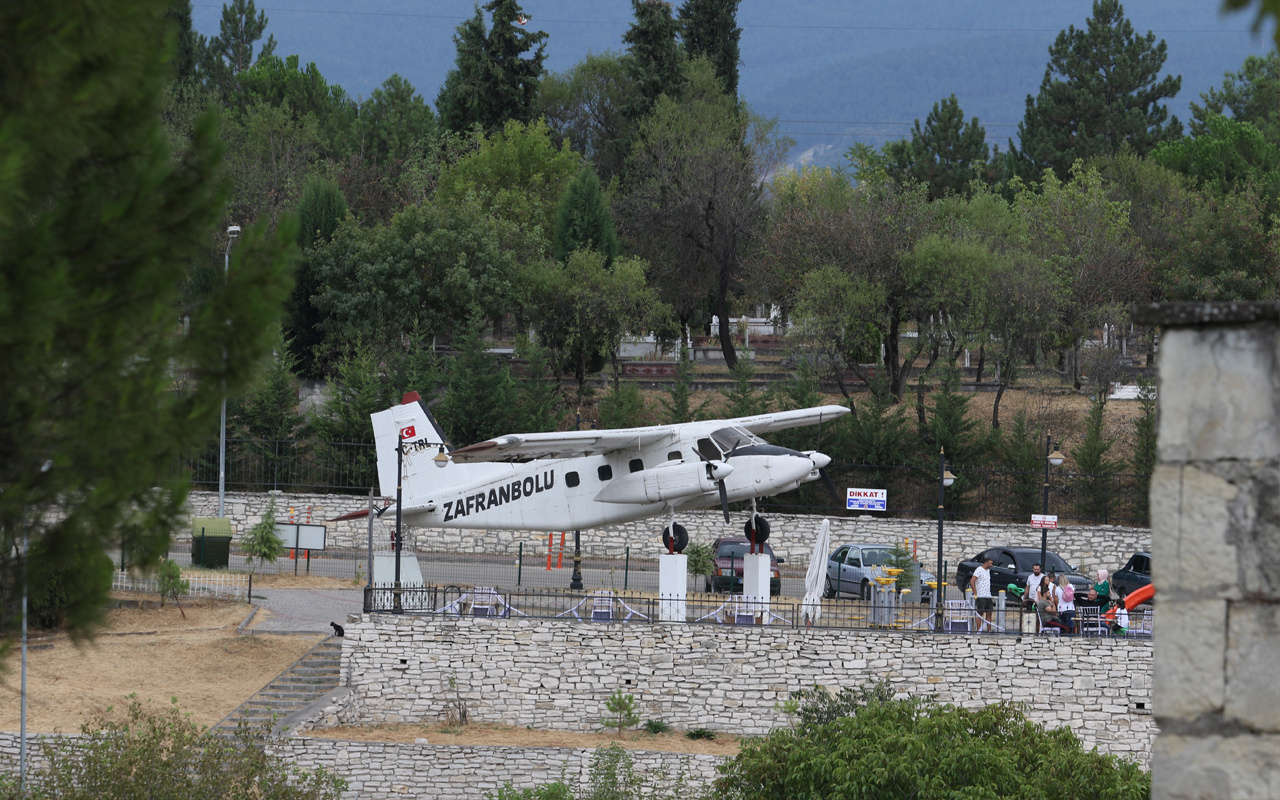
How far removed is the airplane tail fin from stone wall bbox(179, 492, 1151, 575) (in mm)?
4916

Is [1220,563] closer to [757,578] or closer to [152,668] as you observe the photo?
[757,578]

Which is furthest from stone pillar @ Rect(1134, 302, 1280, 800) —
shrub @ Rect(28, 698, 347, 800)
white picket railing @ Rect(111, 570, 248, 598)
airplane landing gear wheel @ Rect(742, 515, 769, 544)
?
white picket railing @ Rect(111, 570, 248, 598)

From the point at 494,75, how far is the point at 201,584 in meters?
38.7

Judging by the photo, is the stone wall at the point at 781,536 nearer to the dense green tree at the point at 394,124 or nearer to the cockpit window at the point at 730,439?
the cockpit window at the point at 730,439

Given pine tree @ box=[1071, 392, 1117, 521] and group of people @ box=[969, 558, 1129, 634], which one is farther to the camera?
pine tree @ box=[1071, 392, 1117, 521]

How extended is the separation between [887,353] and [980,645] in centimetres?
2447

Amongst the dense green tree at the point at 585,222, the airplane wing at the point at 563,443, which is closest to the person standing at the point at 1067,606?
the airplane wing at the point at 563,443

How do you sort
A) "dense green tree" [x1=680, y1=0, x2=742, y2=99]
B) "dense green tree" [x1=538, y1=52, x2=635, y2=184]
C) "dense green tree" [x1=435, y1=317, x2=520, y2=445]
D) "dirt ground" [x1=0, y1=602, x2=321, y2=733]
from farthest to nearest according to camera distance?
"dense green tree" [x1=538, y1=52, x2=635, y2=184]
"dense green tree" [x1=680, y1=0, x2=742, y2=99]
"dense green tree" [x1=435, y1=317, x2=520, y2=445]
"dirt ground" [x1=0, y1=602, x2=321, y2=733]

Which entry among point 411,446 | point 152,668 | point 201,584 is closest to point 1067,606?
point 411,446

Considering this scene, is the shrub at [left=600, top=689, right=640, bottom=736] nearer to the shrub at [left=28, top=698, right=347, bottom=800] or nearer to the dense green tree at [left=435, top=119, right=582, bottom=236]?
the shrub at [left=28, top=698, right=347, bottom=800]

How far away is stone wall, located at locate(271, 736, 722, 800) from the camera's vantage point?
2445cm

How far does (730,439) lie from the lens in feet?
92.8

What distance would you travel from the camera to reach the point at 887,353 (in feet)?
167

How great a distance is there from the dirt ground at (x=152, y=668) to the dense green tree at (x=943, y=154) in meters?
54.3
